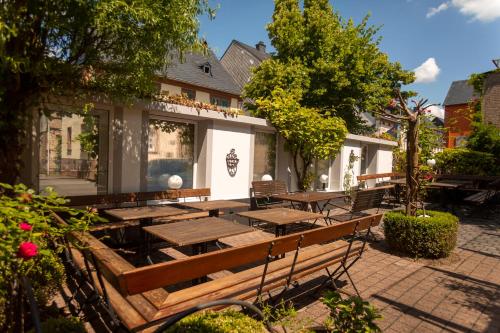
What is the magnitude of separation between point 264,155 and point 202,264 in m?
8.75

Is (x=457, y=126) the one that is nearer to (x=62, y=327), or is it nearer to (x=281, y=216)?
(x=281, y=216)

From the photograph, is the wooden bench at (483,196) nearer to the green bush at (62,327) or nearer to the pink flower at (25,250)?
the green bush at (62,327)

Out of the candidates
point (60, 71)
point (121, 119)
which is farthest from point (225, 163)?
point (60, 71)

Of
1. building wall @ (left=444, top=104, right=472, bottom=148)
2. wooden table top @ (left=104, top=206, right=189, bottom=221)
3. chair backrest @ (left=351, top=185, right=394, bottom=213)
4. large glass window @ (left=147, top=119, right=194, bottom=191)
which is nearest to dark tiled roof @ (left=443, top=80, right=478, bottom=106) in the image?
building wall @ (left=444, top=104, right=472, bottom=148)

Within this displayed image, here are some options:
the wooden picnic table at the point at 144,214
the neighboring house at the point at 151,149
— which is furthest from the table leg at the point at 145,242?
the neighboring house at the point at 151,149

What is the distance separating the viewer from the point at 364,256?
20.4 feet

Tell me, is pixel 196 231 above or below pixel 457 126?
below

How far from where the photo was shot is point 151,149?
7824mm

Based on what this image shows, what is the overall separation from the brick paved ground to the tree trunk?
1.09m

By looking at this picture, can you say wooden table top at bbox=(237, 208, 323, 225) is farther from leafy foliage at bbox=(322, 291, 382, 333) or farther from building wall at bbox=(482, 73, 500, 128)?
building wall at bbox=(482, 73, 500, 128)

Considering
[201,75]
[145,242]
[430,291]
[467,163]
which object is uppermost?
[201,75]

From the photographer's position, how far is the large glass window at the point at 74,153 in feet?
21.0

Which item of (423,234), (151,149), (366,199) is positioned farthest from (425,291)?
(151,149)

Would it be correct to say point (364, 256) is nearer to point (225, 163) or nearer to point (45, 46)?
point (225, 163)
